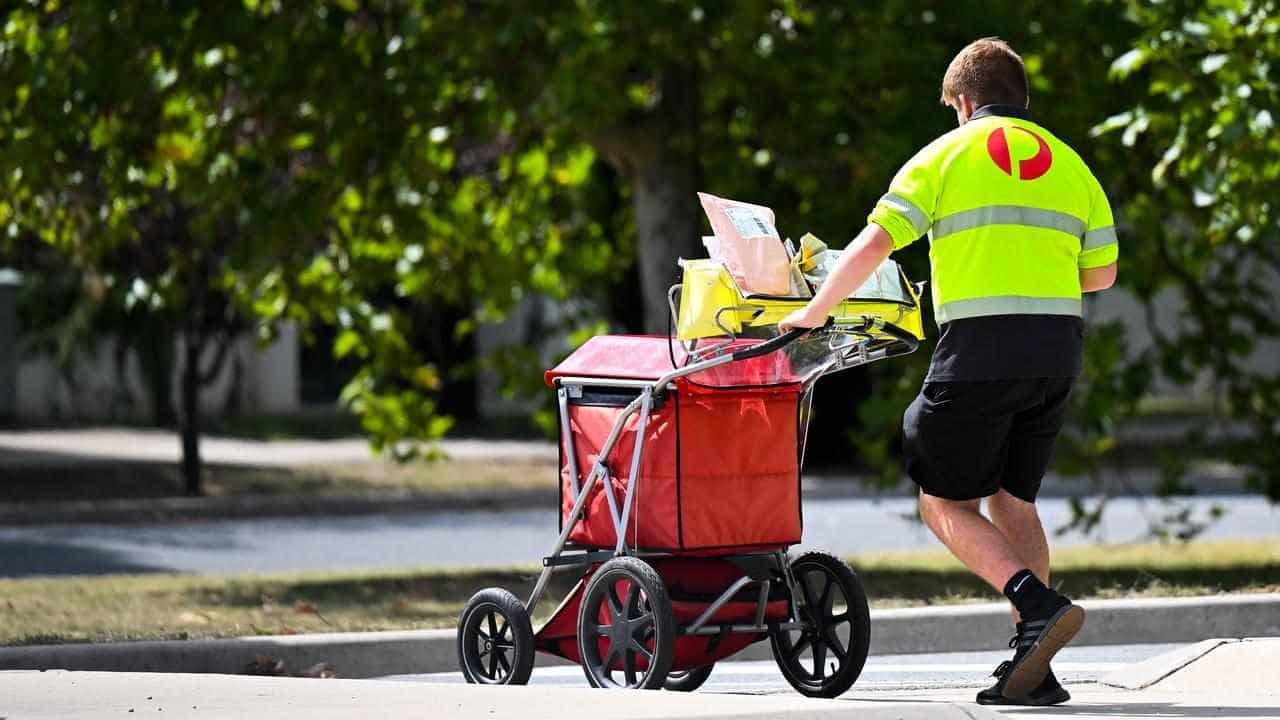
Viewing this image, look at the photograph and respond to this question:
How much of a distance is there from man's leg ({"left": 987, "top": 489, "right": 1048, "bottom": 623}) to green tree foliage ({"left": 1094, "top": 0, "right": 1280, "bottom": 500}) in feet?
10.6

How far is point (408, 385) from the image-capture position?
1683 cm

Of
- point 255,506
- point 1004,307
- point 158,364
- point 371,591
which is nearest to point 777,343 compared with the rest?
point 1004,307

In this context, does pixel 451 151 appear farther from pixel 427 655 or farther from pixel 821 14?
pixel 427 655

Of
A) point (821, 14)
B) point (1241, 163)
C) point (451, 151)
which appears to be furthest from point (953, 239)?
point (451, 151)

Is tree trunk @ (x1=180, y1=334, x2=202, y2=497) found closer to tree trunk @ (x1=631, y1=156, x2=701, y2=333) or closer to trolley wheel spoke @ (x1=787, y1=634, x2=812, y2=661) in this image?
tree trunk @ (x1=631, y1=156, x2=701, y2=333)

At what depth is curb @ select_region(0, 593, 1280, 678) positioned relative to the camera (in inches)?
298

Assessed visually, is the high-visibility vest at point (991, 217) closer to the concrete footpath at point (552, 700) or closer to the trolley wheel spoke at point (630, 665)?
the concrete footpath at point (552, 700)

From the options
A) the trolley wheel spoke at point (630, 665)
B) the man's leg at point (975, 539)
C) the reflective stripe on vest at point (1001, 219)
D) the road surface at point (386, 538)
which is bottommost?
the road surface at point (386, 538)

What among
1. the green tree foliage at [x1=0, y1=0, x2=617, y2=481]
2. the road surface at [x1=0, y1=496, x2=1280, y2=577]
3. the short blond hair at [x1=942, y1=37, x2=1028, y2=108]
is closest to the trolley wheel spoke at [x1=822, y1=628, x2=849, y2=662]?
the short blond hair at [x1=942, y1=37, x2=1028, y2=108]

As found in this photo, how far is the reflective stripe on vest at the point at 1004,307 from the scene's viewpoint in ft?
19.7

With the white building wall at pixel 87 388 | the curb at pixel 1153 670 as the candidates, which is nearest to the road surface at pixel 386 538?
the curb at pixel 1153 670

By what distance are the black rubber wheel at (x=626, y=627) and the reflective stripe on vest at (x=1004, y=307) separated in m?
1.11

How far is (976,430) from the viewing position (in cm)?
607

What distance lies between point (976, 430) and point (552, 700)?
1412mm
